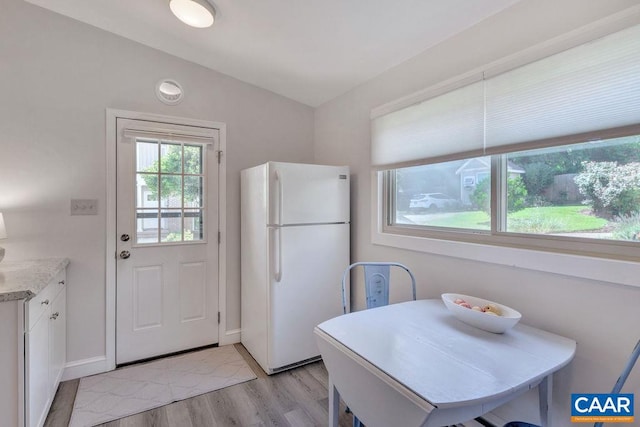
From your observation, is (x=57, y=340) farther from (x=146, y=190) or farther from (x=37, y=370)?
(x=146, y=190)

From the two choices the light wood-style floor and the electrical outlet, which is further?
the electrical outlet

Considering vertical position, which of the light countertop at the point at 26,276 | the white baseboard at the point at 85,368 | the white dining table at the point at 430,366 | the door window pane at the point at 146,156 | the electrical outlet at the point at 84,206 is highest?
the door window pane at the point at 146,156

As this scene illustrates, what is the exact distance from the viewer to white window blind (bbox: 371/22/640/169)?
125 cm

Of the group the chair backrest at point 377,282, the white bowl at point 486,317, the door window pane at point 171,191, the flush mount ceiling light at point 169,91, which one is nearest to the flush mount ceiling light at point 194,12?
the flush mount ceiling light at point 169,91

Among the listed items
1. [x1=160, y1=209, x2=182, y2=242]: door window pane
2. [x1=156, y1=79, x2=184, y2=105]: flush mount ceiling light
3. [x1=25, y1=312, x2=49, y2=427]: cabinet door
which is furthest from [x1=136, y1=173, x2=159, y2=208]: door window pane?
[x1=25, y1=312, x2=49, y2=427]: cabinet door

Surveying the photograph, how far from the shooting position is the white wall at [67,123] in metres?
2.18

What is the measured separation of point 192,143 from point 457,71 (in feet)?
7.07

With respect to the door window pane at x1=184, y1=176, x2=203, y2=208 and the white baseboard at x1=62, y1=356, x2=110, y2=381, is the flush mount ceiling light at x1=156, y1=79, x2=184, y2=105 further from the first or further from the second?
the white baseboard at x1=62, y1=356, x2=110, y2=381

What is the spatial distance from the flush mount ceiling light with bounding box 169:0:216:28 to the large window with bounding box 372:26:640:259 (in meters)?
1.35

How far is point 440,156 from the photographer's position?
78.1 inches

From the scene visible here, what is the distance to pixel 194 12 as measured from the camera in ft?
6.39

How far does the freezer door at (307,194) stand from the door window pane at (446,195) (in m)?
0.46

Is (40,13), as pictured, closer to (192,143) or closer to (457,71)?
(192,143)

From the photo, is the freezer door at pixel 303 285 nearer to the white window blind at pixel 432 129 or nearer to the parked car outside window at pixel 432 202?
the parked car outside window at pixel 432 202
